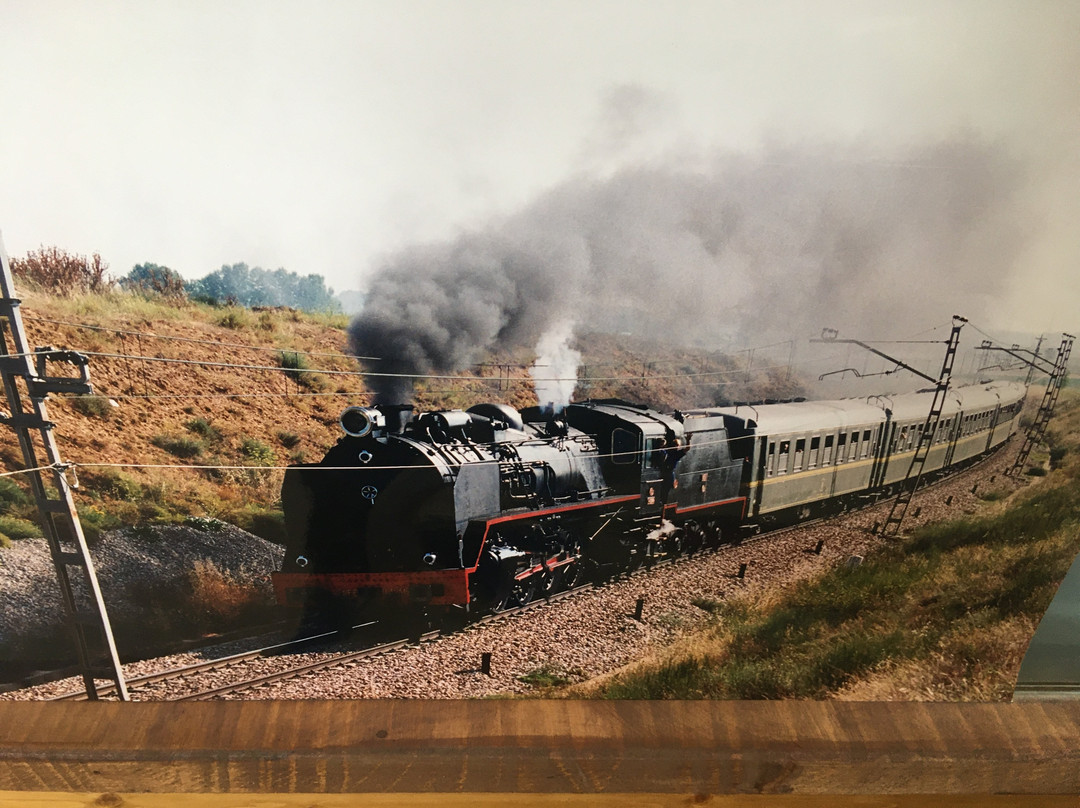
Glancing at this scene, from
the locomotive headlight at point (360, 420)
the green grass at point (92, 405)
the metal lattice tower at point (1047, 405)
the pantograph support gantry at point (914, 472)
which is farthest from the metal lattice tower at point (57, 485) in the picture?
the metal lattice tower at point (1047, 405)

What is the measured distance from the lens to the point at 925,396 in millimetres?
1998

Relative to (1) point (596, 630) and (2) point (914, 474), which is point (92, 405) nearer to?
(1) point (596, 630)

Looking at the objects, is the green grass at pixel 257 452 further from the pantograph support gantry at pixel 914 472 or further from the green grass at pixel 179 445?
the pantograph support gantry at pixel 914 472

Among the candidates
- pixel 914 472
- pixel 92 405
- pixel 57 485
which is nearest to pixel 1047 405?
pixel 914 472

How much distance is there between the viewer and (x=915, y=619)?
2051 millimetres

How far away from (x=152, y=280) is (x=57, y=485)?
0.60 metres

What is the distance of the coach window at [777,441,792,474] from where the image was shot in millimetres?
2074

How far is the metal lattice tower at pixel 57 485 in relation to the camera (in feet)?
4.69

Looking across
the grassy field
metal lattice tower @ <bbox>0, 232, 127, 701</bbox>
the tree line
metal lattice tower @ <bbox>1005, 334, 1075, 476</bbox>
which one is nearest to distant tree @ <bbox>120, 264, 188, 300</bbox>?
the tree line

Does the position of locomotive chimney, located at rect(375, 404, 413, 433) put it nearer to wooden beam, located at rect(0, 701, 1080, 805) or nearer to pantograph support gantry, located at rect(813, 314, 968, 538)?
wooden beam, located at rect(0, 701, 1080, 805)

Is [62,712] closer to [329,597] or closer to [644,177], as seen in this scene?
[329,597]

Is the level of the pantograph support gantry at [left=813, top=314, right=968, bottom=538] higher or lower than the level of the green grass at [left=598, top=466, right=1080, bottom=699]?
higher

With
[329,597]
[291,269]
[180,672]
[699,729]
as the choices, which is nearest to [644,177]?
[291,269]

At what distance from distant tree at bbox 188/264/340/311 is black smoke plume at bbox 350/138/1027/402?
13 cm
